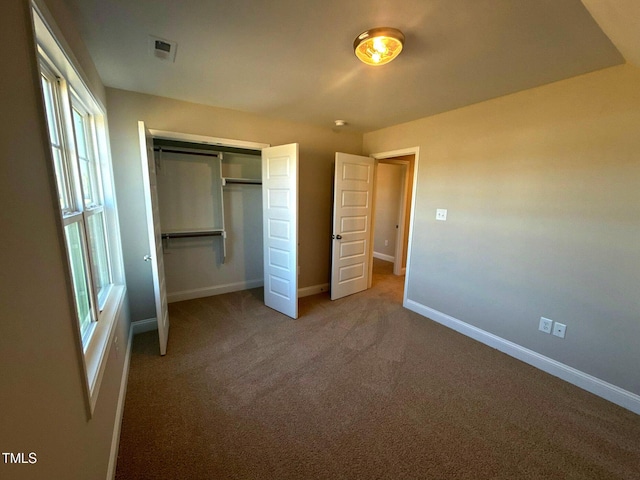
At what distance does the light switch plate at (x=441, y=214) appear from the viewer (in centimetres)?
297

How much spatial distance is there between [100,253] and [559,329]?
12.8 ft

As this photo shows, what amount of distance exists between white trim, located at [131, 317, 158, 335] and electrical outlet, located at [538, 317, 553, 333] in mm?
3773

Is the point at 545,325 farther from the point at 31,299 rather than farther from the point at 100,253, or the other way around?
the point at 100,253

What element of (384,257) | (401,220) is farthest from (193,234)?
(384,257)

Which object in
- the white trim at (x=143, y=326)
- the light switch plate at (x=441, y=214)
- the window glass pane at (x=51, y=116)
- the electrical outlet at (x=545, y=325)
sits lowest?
the white trim at (x=143, y=326)

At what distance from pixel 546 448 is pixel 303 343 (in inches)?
73.0

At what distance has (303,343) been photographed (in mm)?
2594

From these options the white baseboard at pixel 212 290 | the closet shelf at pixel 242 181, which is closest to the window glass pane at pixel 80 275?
the white baseboard at pixel 212 290

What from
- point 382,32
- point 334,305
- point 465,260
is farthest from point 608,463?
point 382,32

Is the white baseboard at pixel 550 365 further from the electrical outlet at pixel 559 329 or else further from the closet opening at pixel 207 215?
the closet opening at pixel 207 215

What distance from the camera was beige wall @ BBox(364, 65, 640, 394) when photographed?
6.13 feet

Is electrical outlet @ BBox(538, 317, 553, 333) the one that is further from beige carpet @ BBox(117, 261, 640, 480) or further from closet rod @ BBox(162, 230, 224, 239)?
closet rod @ BBox(162, 230, 224, 239)

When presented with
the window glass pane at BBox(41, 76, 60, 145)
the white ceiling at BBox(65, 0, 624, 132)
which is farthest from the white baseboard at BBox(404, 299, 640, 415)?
the window glass pane at BBox(41, 76, 60, 145)

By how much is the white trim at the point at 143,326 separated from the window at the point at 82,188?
24.9 inches
